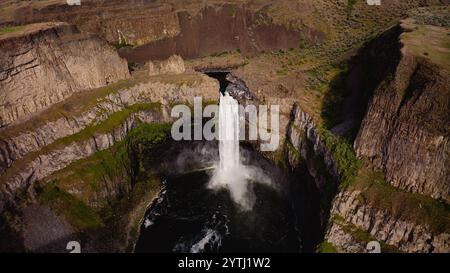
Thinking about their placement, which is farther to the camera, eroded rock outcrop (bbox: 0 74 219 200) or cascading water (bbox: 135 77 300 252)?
cascading water (bbox: 135 77 300 252)

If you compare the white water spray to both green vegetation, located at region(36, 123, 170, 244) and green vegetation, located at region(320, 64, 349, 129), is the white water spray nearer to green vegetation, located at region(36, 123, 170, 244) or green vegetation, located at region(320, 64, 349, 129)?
green vegetation, located at region(36, 123, 170, 244)

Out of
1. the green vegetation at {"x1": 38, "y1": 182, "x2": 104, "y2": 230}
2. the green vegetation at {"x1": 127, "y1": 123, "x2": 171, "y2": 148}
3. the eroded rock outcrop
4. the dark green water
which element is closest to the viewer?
the green vegetation at {"x1": 38, "y1": 182, "x2": 104, "y2": 230}

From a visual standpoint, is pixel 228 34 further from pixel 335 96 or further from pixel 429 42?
pixel 429 42

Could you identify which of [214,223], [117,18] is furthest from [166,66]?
[214,223]

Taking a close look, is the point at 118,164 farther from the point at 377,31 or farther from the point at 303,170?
the point at 377,31

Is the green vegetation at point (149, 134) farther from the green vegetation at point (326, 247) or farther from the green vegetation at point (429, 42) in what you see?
the green vegetation at point (429, 42)

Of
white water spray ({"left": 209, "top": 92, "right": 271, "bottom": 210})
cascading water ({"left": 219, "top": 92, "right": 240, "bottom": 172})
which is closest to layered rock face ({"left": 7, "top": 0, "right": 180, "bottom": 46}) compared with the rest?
white water spray ({"left": 209, "top": 92, "right": 271, "bottom": 210})
